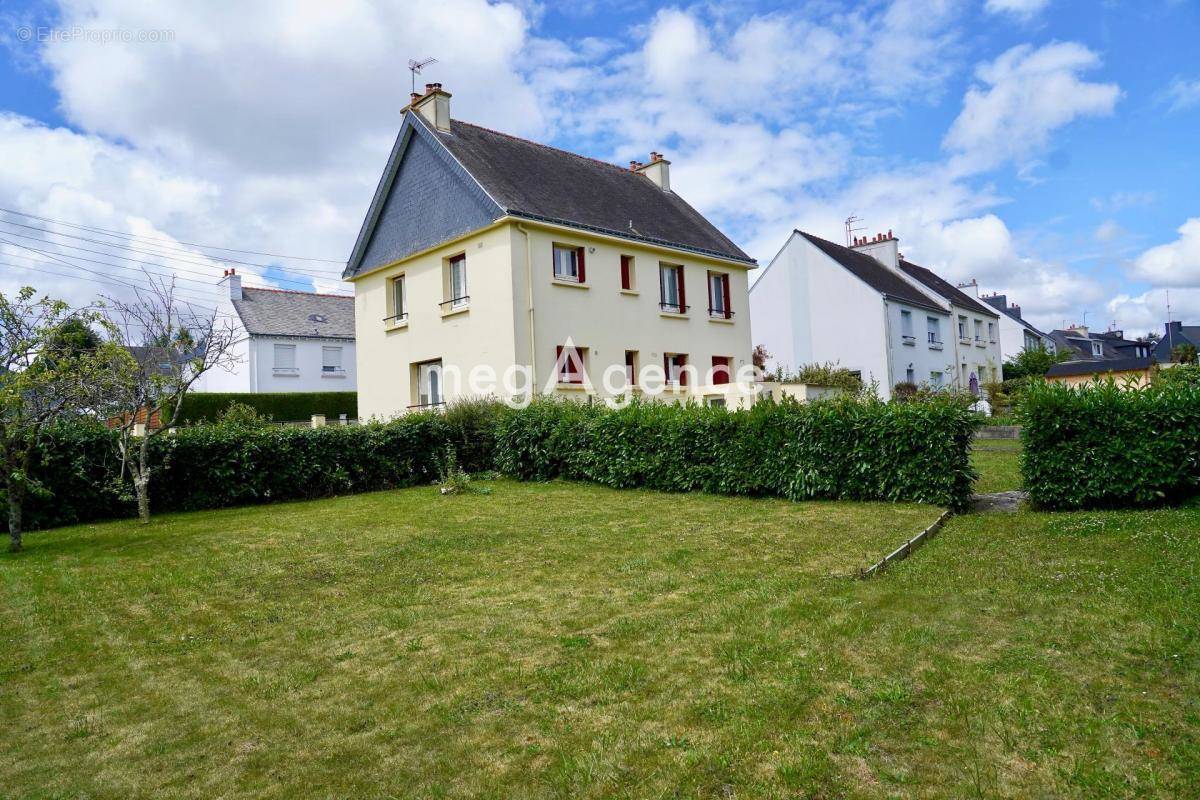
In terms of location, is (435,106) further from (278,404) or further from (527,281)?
(278,404)

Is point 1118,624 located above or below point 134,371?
below

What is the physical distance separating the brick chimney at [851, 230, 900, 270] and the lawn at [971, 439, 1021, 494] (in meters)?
18.9

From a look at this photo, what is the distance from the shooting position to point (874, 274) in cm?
3350

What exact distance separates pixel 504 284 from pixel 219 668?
13711mm

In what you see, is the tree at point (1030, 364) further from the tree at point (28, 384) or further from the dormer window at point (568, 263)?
the tree at point (28, 384)

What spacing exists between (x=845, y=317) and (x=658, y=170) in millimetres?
11449

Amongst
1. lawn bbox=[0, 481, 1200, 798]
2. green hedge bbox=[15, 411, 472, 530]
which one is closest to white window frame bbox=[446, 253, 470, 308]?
green hedge bbox=[15, 411, 472, 530]

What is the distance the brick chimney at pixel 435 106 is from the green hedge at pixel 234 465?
28.8 ft

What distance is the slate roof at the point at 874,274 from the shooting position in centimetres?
3189

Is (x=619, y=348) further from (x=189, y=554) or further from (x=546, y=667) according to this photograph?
(x=546, y=667)

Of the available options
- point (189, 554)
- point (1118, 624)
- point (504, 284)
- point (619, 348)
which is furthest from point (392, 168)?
point (1118, 624)

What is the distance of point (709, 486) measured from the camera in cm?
1186

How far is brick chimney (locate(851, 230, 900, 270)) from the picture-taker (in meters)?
37.3

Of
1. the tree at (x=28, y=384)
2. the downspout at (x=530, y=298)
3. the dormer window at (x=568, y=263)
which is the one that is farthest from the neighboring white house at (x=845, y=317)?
the tree at (x=28, y=384)
